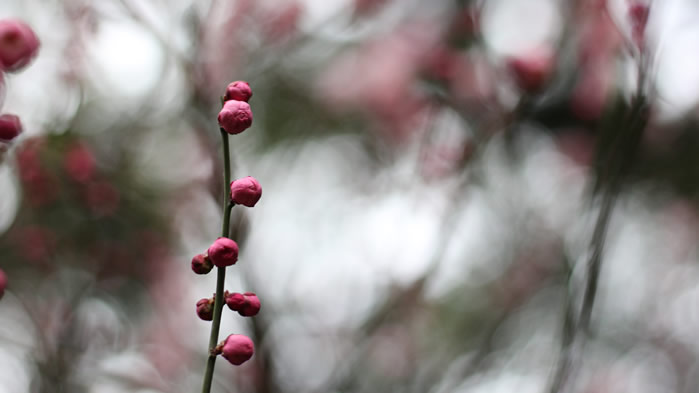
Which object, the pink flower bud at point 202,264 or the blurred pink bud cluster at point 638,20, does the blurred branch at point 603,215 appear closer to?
the blurred pink bud cluster at point 638,20

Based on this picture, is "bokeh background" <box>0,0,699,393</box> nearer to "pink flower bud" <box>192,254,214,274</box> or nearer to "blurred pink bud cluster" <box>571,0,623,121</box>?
"blurred pink bud cluster" <box>571,0,623,121</box>

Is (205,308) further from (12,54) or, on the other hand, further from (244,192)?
(12,54)

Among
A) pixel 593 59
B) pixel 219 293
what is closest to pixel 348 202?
pixel 593 59

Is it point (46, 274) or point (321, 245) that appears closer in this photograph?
point (46, 274)

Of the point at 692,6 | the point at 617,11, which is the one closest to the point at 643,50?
the point at 617,11

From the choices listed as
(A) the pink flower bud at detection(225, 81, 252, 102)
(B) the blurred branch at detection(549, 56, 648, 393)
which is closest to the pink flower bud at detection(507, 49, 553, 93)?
(B) the blurred branch at detection(549, 56, 648, 393)

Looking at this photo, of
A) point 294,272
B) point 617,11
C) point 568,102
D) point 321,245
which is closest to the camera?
point 617,11

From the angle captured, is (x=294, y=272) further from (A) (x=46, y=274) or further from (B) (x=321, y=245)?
(A) (x=46, y=274)
